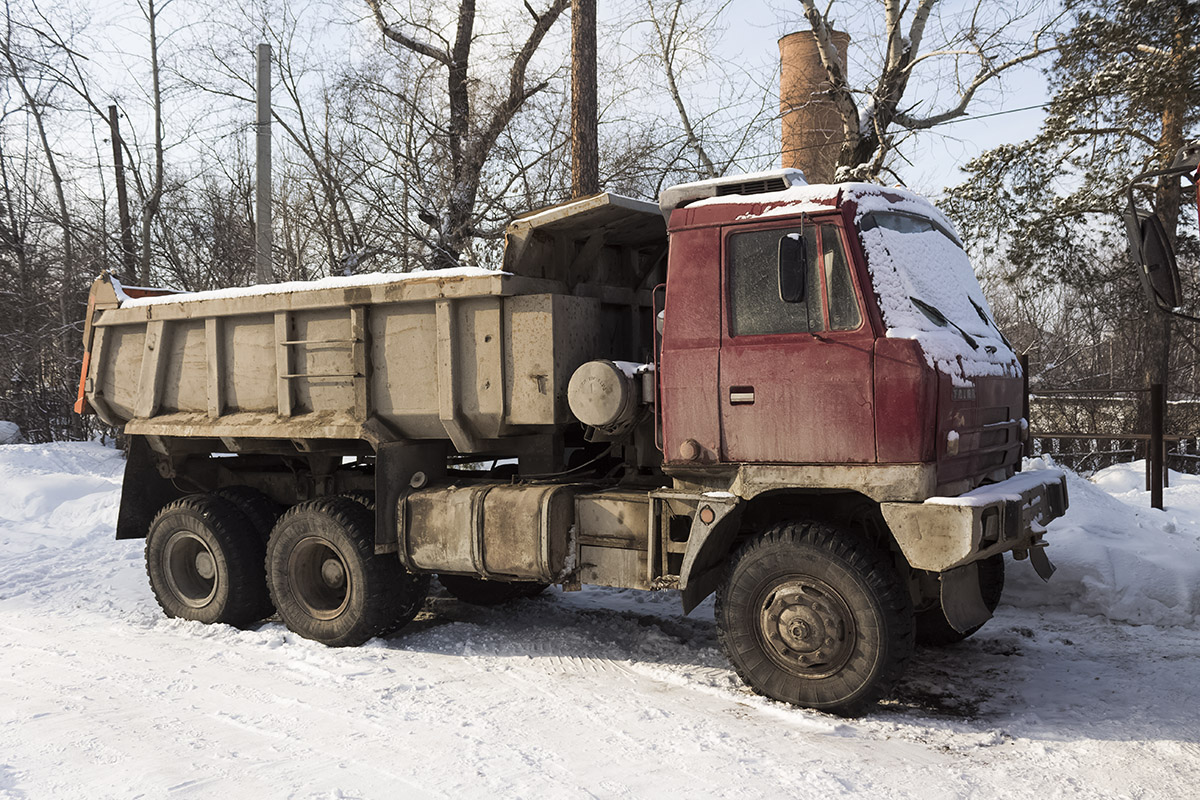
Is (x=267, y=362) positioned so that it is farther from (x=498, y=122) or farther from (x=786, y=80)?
(x=786, y=80)

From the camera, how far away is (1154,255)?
5.34 m

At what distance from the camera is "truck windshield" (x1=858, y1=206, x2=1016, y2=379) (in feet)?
16.2

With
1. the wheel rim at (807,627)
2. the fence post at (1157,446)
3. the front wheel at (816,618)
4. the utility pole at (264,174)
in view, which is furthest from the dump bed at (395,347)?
the fence post at (1157,446)

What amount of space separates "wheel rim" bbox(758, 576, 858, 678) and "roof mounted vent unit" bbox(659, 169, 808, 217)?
214 cm

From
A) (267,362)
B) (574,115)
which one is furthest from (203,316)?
(574,115)

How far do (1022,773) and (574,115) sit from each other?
9.29 metres

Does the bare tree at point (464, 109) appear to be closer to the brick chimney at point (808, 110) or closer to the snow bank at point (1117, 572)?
the brick chimney at point (808, 110)

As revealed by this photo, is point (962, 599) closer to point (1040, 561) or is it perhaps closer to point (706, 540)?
point (1040, 561)

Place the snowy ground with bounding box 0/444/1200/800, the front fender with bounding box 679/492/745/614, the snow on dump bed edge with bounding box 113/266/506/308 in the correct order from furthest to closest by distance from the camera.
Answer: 1. the snow on dump bed edge with bounding box 113/266/506/308
2. the front fender with bounding box 679/492/745/614
3. the snowy ground with bounding box 0/444/1200/800

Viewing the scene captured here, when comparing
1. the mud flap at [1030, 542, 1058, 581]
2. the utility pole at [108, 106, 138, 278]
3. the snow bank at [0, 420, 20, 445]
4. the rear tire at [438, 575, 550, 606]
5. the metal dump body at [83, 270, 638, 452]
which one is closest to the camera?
the mud flap at [1030, 542, 1058, 581]

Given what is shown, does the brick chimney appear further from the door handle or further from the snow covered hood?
the door handle

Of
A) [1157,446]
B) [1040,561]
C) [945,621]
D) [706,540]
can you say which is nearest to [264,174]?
[706,540]

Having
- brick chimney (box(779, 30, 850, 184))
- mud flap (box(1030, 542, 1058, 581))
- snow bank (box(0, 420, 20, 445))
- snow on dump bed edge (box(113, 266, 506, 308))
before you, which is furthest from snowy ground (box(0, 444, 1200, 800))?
snow bank (box(0, 420, 20, 445))

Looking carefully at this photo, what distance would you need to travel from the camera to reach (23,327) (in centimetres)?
2131
